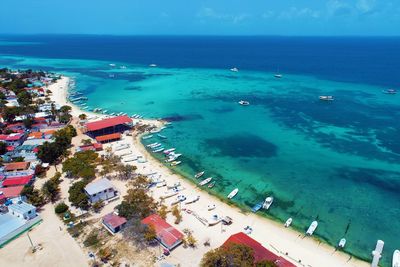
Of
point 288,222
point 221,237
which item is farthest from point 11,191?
point 288,222

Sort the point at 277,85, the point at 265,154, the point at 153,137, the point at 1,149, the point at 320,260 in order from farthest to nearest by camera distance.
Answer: the point at 277,85
the point at 153,137
the point at 265,154
the point at 1,149
the point at 320,260

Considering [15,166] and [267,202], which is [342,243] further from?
[15,166]

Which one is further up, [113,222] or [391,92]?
[391,92]

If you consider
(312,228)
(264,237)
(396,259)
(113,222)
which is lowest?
(264,237)

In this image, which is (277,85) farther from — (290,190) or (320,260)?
(320,260)

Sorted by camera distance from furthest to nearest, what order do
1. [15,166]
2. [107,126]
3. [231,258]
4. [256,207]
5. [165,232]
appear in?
1. [107,126]
2. [15,166]
3. [256,207]
4. [165,232]
5. [231,258]

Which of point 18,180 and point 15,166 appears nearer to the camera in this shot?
point 18,180

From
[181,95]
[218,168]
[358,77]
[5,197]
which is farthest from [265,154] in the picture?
[358,77]
